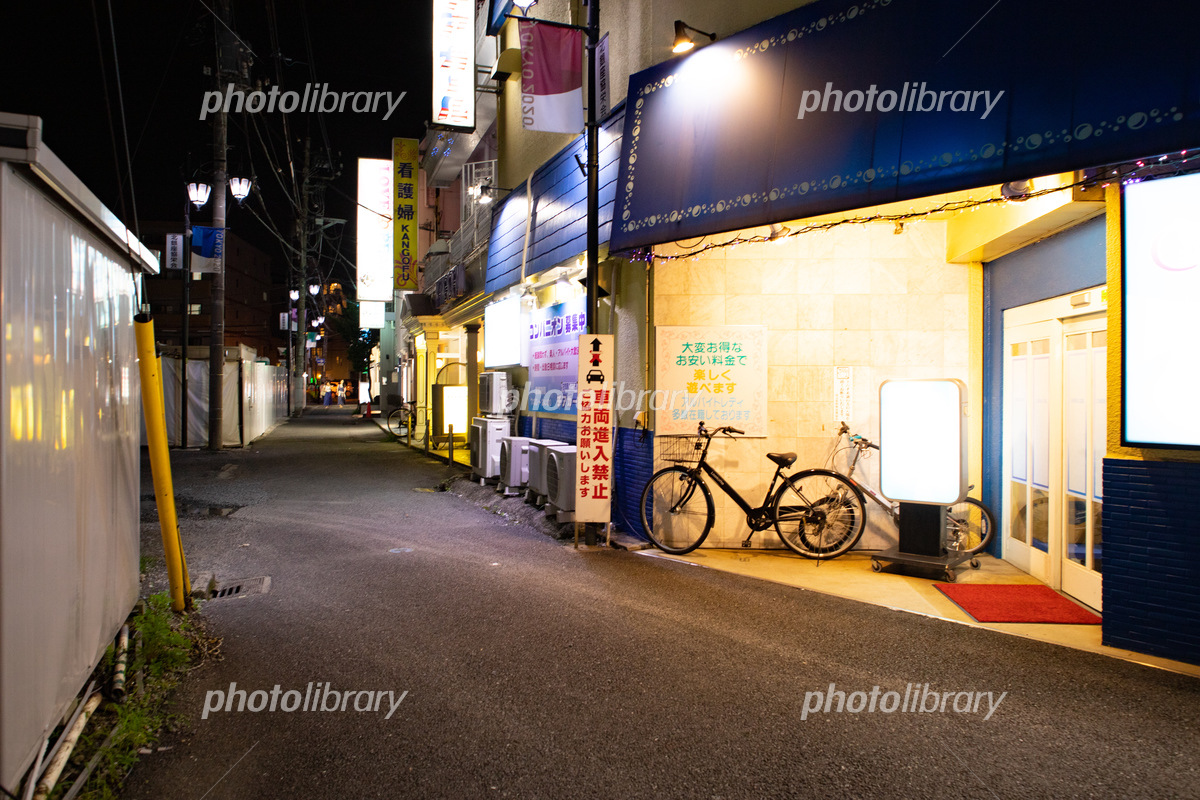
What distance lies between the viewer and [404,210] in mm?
21438

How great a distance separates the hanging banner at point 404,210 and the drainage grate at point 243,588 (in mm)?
16048

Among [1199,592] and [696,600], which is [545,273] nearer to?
[696,600]

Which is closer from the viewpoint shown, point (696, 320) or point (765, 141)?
point (765, 141)

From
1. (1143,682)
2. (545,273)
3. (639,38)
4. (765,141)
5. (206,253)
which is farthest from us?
(206,253)

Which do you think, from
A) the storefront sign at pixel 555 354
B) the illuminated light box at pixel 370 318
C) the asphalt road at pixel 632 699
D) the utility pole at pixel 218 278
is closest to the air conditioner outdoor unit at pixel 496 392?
the storefront sign at pixel 555 354

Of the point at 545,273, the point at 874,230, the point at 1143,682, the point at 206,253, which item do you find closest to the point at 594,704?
the point at 1143,682

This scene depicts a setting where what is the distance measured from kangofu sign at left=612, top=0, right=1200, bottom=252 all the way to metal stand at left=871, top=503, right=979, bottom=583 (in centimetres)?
336

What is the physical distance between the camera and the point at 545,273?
1129cm

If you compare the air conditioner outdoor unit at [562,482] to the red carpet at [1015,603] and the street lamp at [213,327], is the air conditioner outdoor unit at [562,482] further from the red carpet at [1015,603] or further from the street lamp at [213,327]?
the street lamp at [213,327]

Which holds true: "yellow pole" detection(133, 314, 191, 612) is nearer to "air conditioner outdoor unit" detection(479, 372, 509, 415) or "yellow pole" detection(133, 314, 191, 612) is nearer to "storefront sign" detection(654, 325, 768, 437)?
"storefront sign" detection(654, 325, 768, 437)

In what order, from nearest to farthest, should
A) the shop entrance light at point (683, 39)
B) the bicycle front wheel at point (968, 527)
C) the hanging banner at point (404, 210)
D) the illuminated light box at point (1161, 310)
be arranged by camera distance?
1. the illuminated light box at point (1161, 310)
2. the bicycle front wheel at point (968, 527)
3. the shop entrance light at point (683, 39)
4. the hanging banner at point (404, 210)

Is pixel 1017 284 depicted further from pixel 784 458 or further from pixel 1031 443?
pixel 784 458

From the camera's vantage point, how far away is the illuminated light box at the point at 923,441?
7.04 meters

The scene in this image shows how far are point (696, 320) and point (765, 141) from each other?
2255 mm
